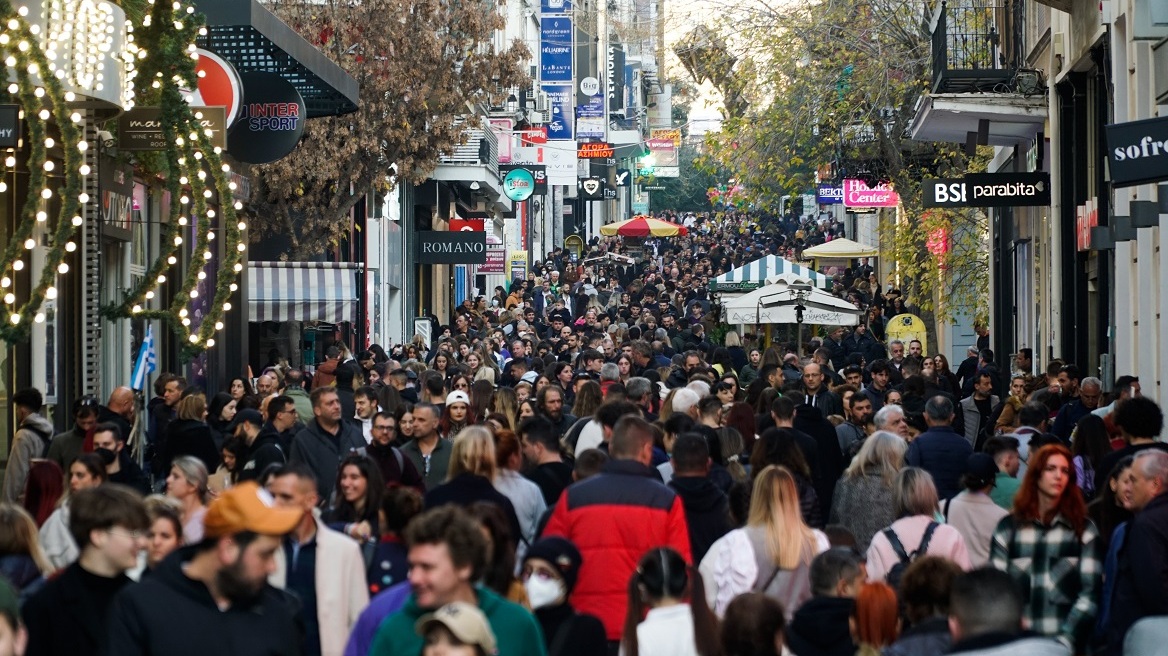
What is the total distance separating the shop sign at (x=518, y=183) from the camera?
50.0 meters

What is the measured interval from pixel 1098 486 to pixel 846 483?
1.46 meters

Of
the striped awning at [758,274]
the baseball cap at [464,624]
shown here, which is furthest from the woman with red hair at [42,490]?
the striped awning at [758,274]

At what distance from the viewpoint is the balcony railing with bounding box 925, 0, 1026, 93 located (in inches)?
885

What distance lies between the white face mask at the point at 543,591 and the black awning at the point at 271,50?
12447 millimetres

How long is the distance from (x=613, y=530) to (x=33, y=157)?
Result: 7363 mm

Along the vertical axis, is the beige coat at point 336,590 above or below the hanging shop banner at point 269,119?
below

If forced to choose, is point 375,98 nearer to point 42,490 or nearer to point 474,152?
point 474,152

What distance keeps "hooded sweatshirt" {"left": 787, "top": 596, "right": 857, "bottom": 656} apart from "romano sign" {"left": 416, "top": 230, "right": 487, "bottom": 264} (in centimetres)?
3268

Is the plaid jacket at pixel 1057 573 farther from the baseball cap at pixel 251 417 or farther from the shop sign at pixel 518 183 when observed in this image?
the shop sign at pixel 518 183

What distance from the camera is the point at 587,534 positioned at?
326 inches

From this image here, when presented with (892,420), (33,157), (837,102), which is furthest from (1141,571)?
(837,102)

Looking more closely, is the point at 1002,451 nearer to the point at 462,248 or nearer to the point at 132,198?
the point at 132,198

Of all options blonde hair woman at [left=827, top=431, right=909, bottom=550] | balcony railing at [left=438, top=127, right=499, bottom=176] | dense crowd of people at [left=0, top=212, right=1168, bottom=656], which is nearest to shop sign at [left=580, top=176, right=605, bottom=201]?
balcony railing at [left=438, top=127, right=499, bottom=176]

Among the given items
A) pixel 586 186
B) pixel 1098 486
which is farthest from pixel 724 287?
pixel 586 186
